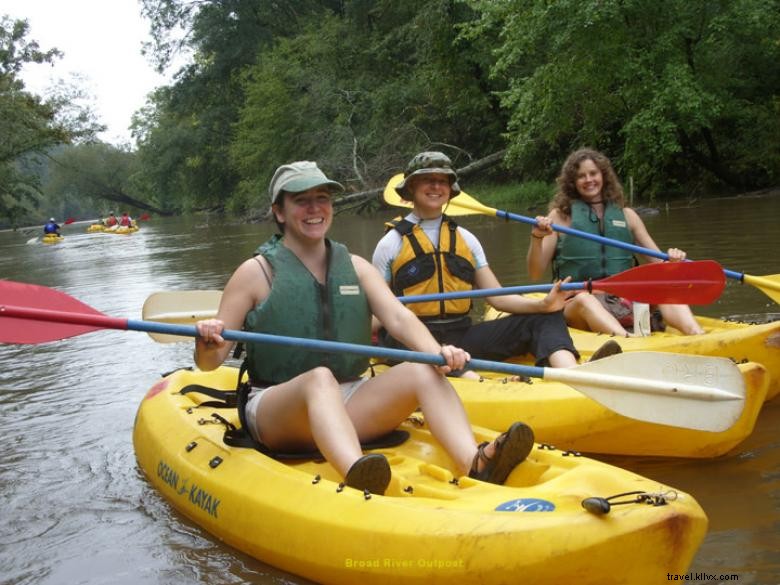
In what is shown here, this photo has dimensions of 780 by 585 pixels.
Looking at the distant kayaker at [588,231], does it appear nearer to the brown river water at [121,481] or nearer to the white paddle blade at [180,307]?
the brown river water at [121,481]

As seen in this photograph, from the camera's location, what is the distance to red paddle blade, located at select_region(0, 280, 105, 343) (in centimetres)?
300

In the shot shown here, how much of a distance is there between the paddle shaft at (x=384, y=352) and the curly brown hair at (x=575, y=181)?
1979 mm

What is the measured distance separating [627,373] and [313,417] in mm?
1029

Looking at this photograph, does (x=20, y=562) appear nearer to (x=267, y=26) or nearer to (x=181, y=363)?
(x=181, y=363)

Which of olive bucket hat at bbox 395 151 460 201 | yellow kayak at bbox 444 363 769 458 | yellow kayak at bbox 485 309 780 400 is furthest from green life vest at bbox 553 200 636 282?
yellow kayak at bbox 444 363 769 458

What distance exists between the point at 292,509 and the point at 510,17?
1297cm

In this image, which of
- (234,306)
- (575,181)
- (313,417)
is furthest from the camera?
(575,181)

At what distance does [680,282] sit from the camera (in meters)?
3.79

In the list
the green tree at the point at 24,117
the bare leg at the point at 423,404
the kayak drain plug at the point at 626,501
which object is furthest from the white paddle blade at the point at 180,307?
the green tree at the point at 24,117

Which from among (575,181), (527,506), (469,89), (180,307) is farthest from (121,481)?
(469,89)

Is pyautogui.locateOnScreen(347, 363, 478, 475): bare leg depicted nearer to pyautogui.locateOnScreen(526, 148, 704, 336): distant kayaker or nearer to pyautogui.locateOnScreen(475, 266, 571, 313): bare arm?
pyautogui.locateOnScreen(475, 266, 571, 313): bare arm

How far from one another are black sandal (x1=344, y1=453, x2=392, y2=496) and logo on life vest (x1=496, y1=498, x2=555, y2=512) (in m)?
0.37

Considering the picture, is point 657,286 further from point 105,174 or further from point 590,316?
point 105,174

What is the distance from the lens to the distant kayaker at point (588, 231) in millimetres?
4625
